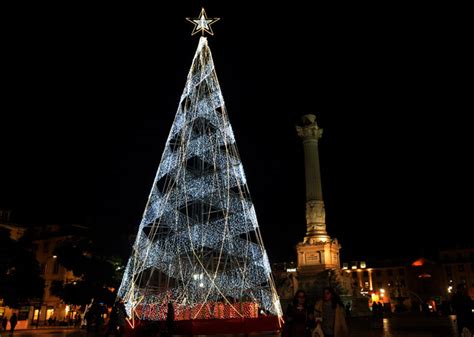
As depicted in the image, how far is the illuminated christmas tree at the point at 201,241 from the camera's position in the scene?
21.4 m

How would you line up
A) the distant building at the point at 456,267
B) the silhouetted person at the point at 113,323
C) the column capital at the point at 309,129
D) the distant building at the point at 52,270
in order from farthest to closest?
the distant building at the point at 456,267 < the distant building at the point at 52,270 < the column capital at the point at 309,129 < the silhouetted person at the point at 113,323

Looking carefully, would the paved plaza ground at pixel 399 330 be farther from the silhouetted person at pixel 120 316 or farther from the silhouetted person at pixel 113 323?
the silhouetted person at pixel 113 323

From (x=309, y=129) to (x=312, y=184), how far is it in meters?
A: 5.84

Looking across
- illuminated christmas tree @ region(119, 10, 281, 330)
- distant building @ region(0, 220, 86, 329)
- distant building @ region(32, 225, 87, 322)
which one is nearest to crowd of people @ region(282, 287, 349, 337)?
illuminated christmas tree @ region(119, 10, 281, 330)

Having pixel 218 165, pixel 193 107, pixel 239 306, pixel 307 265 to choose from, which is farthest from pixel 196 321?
pixel 307 265

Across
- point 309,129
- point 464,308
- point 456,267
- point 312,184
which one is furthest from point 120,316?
point 456,267

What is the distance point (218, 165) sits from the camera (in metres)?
22.9

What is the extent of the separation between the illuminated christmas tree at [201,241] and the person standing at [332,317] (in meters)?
12.4

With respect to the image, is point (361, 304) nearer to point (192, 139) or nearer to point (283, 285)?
point (283, 285)

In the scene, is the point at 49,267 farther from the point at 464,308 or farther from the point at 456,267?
the point at 456,267

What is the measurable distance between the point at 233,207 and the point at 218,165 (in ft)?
7.13

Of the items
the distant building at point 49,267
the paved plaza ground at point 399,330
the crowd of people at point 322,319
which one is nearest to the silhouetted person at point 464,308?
the crowd of people at point 322,319

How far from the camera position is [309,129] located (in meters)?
49.7

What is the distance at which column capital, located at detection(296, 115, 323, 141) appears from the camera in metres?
49.8
